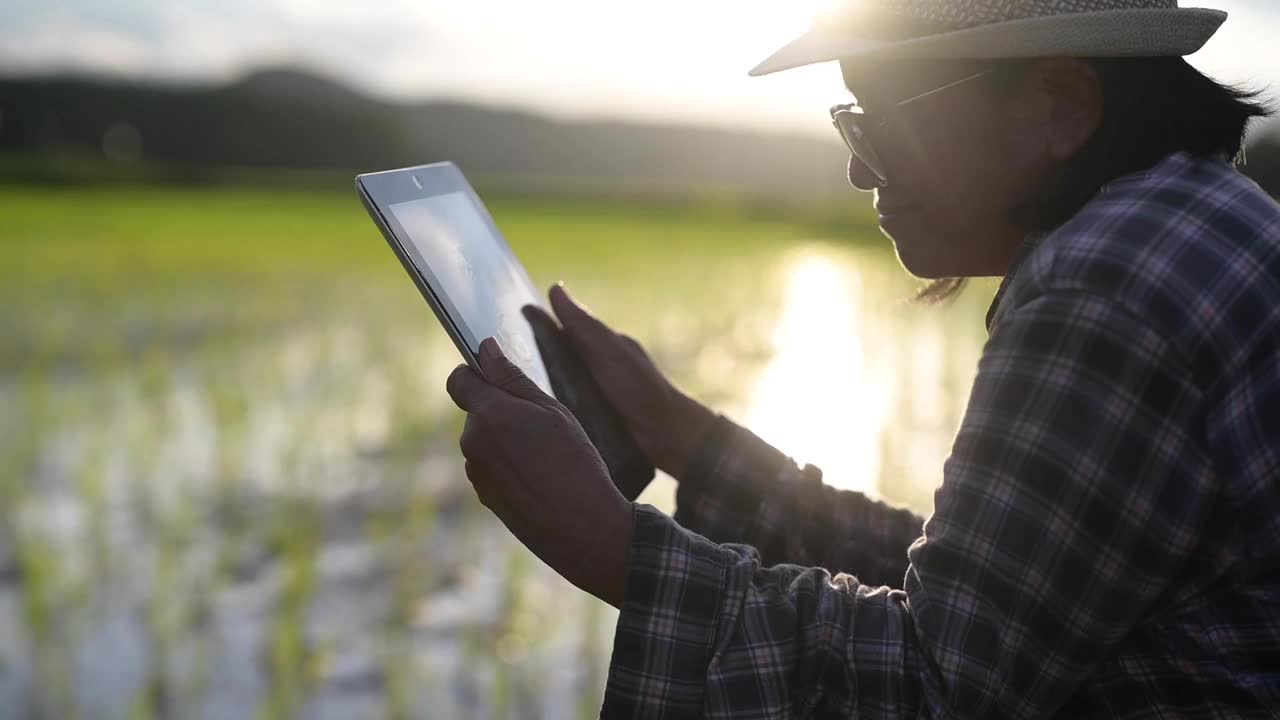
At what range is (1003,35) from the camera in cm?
99

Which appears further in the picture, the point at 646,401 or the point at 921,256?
the point at 646,401

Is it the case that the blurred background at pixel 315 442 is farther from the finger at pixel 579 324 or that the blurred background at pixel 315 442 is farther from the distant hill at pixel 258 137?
the distant hill at pixel 258 137

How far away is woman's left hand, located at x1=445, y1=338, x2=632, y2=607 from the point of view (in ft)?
3.12

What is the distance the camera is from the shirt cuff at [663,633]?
928 mm

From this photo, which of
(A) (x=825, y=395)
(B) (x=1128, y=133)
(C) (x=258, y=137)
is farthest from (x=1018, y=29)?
(C) (x=258, y=137)

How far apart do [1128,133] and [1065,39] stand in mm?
126

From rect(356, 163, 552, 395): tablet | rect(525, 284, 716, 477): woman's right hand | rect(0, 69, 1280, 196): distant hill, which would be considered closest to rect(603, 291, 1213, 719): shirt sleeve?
rect(356, 163, 552, 395): tablet

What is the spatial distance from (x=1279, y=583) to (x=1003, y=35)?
0.51 meters

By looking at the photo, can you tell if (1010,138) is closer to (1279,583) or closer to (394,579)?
(1279,583)

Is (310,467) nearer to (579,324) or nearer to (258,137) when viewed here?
(579,324)

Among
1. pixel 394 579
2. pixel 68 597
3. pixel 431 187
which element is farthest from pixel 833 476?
pixel 431 187

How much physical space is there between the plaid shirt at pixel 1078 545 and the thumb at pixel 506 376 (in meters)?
0.16

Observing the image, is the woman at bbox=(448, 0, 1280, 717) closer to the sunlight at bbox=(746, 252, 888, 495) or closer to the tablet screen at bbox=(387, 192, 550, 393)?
the tablet screen at bbox=(387, 192, 550, 393)

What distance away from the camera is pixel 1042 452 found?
34.2 inches
